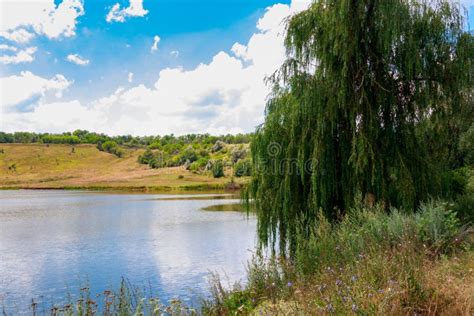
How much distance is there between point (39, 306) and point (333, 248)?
8107 mm

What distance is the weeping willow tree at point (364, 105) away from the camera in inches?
401

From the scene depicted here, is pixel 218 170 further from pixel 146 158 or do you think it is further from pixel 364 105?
pixel 364 105

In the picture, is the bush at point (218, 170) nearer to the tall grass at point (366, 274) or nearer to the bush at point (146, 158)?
the bush at point (146, 158)

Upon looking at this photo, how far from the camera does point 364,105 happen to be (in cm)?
1044

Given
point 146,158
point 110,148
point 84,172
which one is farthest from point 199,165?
point 110,148

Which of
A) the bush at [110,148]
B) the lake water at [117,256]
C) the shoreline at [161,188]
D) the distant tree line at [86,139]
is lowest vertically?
the shoreline at [161,188]

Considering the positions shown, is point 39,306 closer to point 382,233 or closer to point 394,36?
point 382,233

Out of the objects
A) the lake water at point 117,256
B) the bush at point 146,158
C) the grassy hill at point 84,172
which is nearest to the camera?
the lake water at point 117,256

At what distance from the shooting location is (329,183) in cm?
1045

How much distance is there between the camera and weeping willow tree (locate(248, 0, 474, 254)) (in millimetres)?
10180

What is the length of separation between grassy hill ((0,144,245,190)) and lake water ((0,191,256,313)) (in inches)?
1991

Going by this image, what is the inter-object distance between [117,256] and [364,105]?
37.9ft

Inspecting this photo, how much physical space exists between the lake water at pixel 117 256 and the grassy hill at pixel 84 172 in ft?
166

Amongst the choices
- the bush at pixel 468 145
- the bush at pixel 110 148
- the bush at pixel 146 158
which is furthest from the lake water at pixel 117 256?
the bush at pixel 110 148
